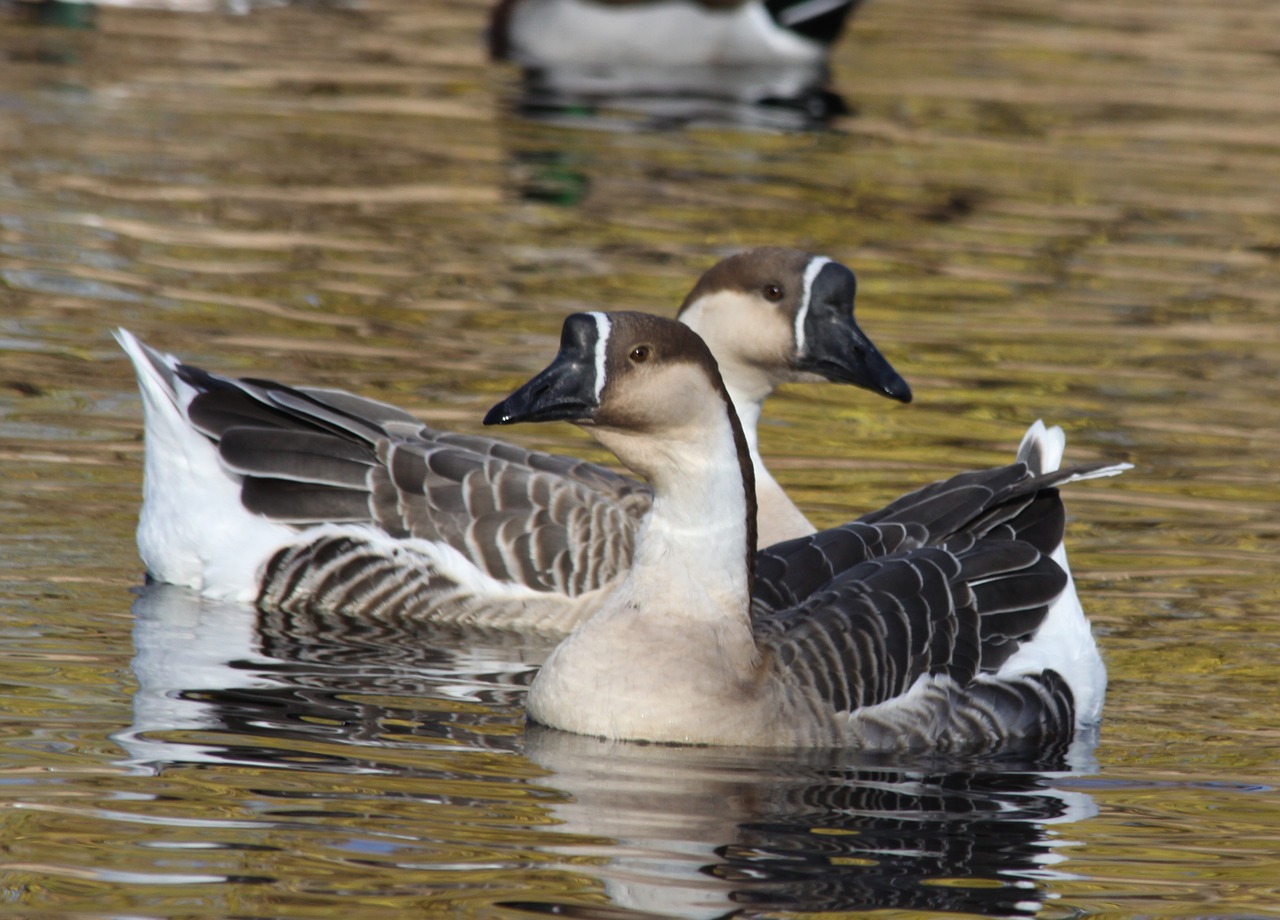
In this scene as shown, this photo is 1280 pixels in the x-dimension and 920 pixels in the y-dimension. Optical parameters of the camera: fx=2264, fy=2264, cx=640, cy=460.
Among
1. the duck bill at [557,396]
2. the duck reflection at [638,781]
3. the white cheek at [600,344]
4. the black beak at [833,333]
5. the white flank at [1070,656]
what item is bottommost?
the duck reflection at [638,781]

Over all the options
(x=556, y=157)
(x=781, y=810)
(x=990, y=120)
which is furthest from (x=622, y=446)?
(x=990, y=120)

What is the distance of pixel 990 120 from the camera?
69.6 feet

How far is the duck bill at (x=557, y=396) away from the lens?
264 inches

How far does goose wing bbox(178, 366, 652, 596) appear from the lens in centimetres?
910

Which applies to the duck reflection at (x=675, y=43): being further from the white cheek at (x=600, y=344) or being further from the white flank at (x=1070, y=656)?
the white cheek at (x=600, y=344)

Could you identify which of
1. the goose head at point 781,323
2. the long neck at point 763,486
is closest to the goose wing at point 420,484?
the long neck at point 763,486

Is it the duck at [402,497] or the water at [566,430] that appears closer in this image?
the water at [566,430]

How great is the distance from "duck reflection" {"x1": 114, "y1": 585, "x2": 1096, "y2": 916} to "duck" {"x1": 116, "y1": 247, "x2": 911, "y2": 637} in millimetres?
399

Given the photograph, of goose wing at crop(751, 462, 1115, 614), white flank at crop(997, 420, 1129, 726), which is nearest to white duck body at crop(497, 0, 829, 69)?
goose wing at crop(751, 462, 1115, 614)

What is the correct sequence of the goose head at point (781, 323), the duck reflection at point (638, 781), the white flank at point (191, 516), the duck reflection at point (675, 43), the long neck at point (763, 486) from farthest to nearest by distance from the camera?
the duck reflection at point (675, 43) → the long neck at point (763, 486) → the white flank at point (191, 516) → the goose head at point (781, 323) → the duck reflection at point (638, 781)

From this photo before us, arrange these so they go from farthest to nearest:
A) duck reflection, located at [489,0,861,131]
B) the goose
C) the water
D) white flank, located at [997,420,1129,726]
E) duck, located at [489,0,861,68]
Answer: duck, located at [489,0,861,68], duck reflection, located at [489,0,861,131], white flank, located at [997,420,1129,726], the goose, the water

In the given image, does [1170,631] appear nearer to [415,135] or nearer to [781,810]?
[781,810]

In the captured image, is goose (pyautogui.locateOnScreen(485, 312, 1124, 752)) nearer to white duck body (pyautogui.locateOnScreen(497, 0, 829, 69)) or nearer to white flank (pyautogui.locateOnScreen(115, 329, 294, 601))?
white flank (pyautogui.locateOnScreen(115, 329, 294, 601))

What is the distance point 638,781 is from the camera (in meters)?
6.90
